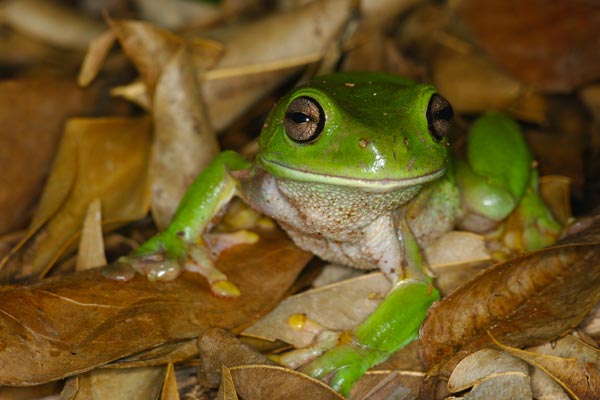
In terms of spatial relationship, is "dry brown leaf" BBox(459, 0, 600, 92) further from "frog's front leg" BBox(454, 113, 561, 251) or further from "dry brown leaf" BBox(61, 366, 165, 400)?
"dry brown leaf" BBox(61, 366, 165, 400)

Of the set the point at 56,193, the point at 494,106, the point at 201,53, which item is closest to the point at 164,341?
the point at 56,193

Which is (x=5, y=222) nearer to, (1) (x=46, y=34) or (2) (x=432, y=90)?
(1) (x=46, y=34)

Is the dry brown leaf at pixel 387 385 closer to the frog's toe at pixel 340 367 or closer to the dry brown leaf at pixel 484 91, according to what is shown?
the frog's toe at pixel 340 367

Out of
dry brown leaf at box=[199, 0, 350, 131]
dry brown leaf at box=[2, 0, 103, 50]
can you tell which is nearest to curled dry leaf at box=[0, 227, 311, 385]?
dry brown leaf at box=[199, 0, 350, 131]

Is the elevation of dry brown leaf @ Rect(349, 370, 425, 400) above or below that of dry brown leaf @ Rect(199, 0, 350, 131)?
below

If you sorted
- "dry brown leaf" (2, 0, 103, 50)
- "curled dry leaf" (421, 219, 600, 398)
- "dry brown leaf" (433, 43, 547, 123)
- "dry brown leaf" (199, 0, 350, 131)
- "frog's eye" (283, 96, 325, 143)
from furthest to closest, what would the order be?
1. "dry brown leaf" (2, 0, 103, 50)
2. "dry brown leaf" (433, 43, 547, 123)
3. "dry brown leaf" (199, 0, 350, 131)
4. "frog's eye" (283, 96, 325, 143)
5. "curled dry leaf" (421, 219, 600, 398)

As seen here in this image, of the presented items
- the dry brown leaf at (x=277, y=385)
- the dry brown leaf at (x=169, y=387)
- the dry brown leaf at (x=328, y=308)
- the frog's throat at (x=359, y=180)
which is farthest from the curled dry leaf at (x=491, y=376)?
the dry brown leaf at (x=169, y=387)
